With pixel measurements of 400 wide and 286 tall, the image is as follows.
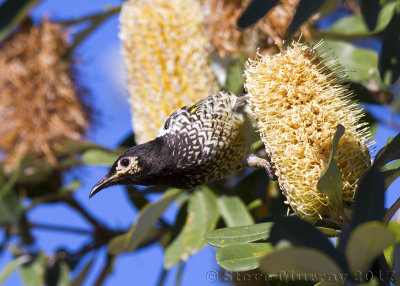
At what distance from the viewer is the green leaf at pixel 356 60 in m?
2.27

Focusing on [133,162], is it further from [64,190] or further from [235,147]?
[64,190]

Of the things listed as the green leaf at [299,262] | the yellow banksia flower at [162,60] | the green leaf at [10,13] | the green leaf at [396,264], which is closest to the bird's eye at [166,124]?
the yellow banksia flower at [162,60]

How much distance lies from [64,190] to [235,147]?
1072 mm

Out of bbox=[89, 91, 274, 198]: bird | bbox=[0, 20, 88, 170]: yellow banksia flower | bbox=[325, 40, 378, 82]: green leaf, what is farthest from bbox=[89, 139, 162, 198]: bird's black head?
bbox=[0, 20, 88, 170]: yellow banksia flower

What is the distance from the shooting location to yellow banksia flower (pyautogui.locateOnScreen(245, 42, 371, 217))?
61.8 inches

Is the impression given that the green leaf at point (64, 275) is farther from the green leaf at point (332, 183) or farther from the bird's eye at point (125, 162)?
the green leaf at point (332, 183)

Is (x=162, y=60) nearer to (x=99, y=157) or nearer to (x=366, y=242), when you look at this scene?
(x=99, y=157)

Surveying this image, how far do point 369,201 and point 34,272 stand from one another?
6.71 ft

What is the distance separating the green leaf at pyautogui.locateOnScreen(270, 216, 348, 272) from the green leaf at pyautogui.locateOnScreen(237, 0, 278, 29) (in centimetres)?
61

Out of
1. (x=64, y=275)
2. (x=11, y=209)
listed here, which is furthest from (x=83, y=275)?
(x=11, y=209)

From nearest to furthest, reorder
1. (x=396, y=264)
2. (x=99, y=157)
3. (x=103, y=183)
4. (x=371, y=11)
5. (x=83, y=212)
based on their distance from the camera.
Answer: (x=396, y=264)
(x=371, y=11)
(x=103, y=183)
(x=99, y=157)
(x=83, y=212)

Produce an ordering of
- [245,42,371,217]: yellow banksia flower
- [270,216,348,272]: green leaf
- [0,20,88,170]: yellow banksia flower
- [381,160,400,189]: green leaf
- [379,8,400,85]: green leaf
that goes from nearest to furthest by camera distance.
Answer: [270,216,348,272]: green leaf
[381,160,400,189]: green leaf
[245,42,371,217]: yellow banksia flower
[379,8,400,85]: green leaf
[0,20,88,170]: yellow banksia flower

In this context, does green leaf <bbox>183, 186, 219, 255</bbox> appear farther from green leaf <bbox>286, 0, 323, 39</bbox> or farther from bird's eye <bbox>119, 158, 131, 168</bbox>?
green leaf <bbox>286, 0, 323, 39</bbox>

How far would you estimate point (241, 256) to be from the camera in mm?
1405
